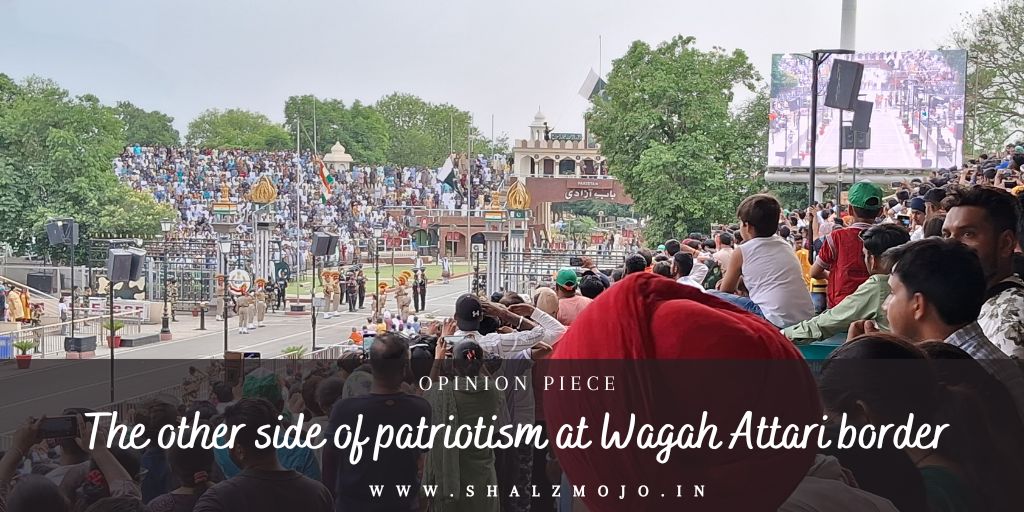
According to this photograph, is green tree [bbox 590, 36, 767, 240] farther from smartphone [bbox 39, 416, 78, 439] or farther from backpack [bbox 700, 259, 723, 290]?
smartphone [bbox 39, 416, 78, 439]

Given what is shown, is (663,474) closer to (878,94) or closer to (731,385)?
(731,385)

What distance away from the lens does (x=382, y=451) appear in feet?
9.11

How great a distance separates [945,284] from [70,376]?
19004 millimetres

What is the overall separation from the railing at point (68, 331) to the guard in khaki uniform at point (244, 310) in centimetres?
224

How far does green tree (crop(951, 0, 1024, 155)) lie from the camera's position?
78.6 ft

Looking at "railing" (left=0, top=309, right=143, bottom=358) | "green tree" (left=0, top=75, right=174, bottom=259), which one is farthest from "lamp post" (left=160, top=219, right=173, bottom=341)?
"railing" (left=0, top=309, right=143, bottom=358)

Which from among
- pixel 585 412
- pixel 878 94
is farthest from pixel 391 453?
pixel 878 94

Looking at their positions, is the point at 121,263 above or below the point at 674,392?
below

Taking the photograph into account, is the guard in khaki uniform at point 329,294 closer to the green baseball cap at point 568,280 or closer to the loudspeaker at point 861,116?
the loudspeaker at point 861,116

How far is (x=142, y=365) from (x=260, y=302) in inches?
234

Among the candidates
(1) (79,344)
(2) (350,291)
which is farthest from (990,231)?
(2) (350,291)

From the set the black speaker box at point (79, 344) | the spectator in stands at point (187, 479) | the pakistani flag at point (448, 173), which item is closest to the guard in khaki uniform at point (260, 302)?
the black speaker box at point (79, 344)

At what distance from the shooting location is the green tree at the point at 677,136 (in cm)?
2625

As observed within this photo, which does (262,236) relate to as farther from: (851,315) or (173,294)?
(851,315)
